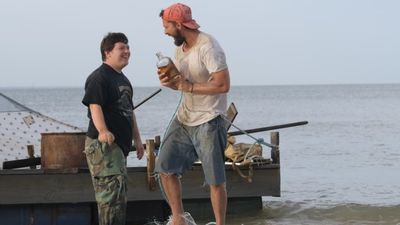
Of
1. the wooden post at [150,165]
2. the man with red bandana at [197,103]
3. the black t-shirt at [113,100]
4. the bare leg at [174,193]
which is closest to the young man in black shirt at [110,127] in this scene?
the black t-shirt at [113,100]

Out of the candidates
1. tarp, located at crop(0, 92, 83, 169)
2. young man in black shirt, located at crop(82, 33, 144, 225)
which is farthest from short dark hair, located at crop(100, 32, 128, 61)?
tarp, located at crop(0, 92, 83, 169)

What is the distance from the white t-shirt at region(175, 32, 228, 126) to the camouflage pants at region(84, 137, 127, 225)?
2.27 feet

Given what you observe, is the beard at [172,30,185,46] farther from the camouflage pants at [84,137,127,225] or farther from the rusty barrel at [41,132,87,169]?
the rusty barrel at [41,132,87,169]

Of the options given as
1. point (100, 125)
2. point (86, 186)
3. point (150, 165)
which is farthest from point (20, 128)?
point (100, 125)

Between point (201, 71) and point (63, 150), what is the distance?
9.99ft

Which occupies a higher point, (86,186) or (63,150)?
(63,150)

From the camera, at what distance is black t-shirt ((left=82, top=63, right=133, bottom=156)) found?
5.86 metres

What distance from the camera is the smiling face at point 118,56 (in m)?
5.98

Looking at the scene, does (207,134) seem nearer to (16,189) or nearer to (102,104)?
(102,104)

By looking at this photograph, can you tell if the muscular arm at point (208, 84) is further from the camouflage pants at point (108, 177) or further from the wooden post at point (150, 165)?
the wooden post at point (150, 165)

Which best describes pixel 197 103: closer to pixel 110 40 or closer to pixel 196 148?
pixel 196 148

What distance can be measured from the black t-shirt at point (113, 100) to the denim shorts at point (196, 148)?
395 millimetres

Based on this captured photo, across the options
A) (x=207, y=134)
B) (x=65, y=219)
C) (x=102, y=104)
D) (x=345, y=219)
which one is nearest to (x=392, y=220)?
(x=345, y=219)

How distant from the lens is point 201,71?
6.07 meters
